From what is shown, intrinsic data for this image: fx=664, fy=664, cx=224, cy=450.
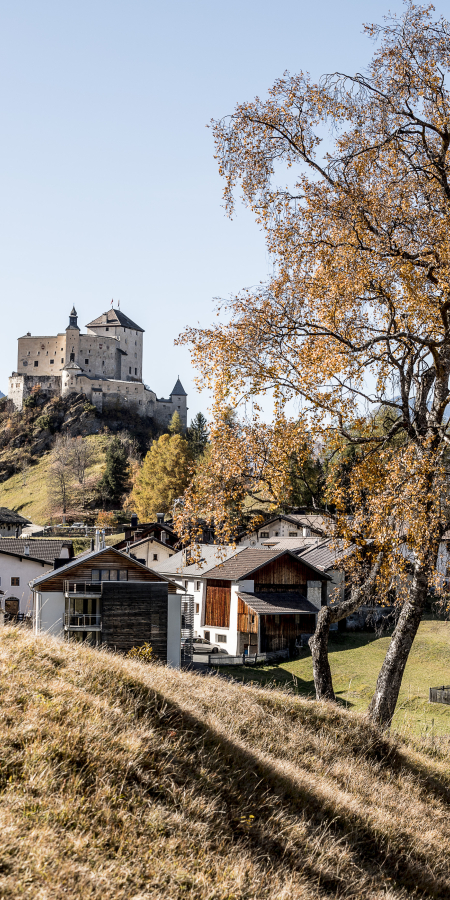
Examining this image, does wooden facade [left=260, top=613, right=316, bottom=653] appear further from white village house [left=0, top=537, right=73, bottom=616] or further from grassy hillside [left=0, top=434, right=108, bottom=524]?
grassy hillside [left=0, top=434, right=108, bottom=524]

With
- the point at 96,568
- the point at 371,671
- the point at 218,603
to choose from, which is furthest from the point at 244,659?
the point at 96,568

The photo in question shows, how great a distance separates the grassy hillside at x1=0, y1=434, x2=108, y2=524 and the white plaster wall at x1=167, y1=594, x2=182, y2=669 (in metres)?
79.0

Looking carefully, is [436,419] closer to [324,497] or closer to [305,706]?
[324,497]

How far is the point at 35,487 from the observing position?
125 metres

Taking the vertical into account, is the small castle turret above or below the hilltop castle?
above

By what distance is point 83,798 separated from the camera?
233 inches

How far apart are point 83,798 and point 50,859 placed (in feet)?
2.77

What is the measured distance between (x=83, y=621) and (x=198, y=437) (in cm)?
8149

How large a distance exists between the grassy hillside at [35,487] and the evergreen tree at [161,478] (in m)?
25.5

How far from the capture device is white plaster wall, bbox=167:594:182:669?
1331 inches

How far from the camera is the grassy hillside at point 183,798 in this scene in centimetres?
538

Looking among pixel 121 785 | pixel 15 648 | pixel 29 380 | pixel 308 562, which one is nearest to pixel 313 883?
pixel 121 785

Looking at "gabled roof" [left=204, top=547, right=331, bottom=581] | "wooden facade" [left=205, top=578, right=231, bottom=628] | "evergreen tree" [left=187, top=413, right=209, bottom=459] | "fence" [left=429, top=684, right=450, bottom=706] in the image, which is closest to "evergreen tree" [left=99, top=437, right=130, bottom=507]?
"evergreen tree" [left=187, top=413, right=209, bottom=459]

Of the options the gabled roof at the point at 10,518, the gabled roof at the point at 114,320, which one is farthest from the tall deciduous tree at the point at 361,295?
the gabled roof at the point at 114,320
